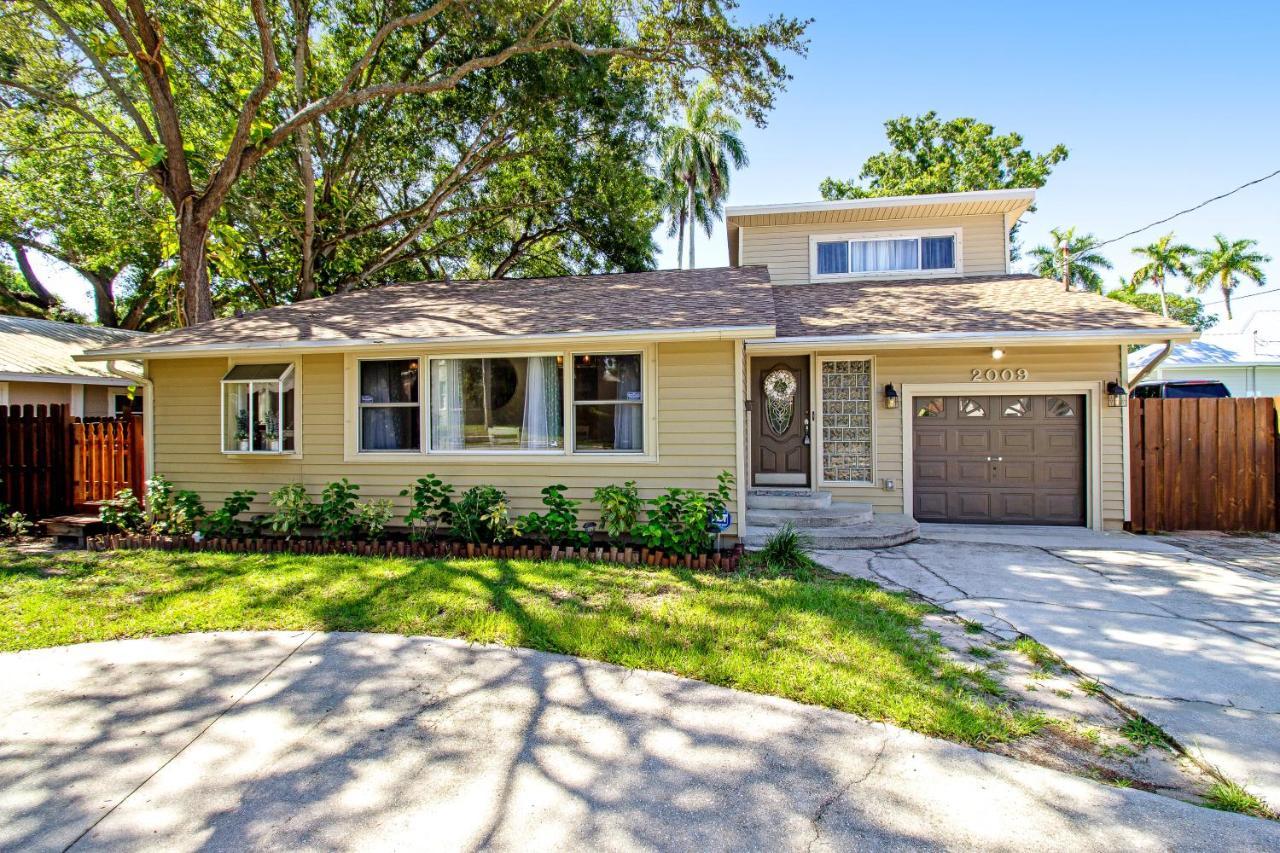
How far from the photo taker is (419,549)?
272 inches

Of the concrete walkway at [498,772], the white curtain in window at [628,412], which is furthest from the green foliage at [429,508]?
the concrete walkway at [498,772]

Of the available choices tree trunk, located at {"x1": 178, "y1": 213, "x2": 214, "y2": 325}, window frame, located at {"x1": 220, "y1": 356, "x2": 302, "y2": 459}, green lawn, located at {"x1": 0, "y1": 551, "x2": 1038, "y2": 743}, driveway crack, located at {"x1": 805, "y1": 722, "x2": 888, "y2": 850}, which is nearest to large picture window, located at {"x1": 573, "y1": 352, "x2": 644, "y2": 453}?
green lawn, located at {"x1": 0, "y1": 551, "x2": 1038, "y2": 743}

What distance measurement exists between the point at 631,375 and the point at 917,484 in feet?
15.2

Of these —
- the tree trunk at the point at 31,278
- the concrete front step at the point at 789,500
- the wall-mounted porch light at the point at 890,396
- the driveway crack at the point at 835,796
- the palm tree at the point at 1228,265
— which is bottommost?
the driveway crack at the point at 835,796

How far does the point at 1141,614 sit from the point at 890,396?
4361 millimetres

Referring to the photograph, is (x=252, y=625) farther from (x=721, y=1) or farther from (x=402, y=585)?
(x=721, y=1)

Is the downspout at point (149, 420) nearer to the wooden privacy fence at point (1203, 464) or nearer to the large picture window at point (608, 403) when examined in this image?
the large picture window at point (608, 403)

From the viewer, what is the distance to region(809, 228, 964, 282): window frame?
10.8 meters

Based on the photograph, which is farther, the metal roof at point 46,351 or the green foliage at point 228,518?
the metal roof at point 46,351

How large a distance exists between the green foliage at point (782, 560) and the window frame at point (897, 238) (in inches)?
238

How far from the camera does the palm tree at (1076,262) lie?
2745cm

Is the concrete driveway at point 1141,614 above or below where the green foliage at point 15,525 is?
below

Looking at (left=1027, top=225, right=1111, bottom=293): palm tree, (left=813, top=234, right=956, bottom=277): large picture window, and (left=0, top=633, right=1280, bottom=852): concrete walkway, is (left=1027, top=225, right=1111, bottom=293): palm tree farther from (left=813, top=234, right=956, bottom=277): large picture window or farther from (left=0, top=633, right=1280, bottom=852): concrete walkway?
(left=0, top=633, right=1280, bottom=852): concrete walkway

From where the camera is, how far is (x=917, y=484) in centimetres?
882
